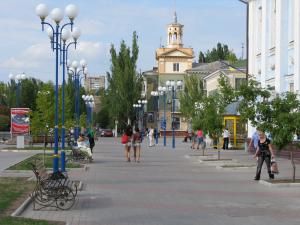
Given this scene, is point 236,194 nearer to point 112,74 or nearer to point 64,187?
point 64,187

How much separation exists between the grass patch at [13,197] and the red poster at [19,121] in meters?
28.2

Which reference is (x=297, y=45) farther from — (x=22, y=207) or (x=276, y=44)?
(x=22, y=207)

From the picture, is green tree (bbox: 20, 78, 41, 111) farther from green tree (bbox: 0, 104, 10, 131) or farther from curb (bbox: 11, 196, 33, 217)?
curb (bbox: 11, 196, 33, 217)

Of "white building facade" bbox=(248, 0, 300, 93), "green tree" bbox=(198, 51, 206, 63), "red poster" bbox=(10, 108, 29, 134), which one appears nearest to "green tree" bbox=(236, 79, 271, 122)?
"white building facade" bbox=(248, 0, 300, 93)

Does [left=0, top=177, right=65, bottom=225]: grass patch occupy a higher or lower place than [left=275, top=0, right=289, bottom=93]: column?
lower

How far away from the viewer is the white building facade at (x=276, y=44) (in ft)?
101

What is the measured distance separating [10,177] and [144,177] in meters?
4.46

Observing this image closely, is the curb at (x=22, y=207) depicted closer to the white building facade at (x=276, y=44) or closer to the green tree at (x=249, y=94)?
the green tree at (x=249, y=94)

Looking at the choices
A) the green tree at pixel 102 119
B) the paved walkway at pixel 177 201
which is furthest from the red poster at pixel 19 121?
the green tree at pixel 102 119

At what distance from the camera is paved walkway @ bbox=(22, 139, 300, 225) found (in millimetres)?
12234

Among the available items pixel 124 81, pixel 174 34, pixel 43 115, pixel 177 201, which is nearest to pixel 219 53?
pixel 174 34

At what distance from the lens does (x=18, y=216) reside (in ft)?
39.3

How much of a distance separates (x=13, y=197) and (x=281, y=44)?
67.8 feet

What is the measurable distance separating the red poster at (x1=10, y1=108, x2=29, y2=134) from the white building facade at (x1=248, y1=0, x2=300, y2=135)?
59.2ft
